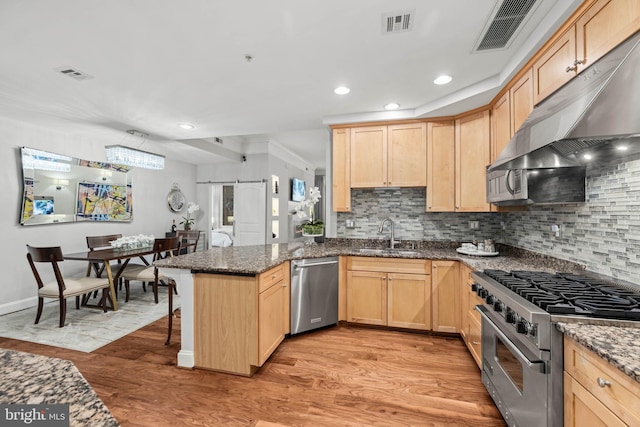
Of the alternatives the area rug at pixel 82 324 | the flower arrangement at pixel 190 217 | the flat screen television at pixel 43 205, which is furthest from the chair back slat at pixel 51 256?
the flower arrangement at pixel 190 217

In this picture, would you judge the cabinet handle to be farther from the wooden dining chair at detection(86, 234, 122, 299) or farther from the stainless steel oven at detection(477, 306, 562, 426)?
the wooden dining chair at detection(86, 234, 122, 299)

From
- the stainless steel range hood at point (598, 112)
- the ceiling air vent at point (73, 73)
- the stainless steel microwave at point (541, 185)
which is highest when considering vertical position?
the ceiling air vent at point (73, 73)

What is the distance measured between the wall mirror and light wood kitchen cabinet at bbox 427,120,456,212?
507cm

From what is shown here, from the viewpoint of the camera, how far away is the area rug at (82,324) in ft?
9.66

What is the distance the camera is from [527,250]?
2.74 m

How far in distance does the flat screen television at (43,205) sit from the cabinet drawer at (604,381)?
5.66m

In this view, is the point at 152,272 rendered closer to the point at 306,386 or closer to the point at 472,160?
the point at 306,386

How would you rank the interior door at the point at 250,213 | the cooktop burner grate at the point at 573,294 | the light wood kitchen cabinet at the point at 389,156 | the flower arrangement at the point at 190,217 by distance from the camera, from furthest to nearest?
the flower arrangement at the point at 190,217, the interior door at the point at 250,213, the light wood kitchen cabinet at the point at 389,156, the cooktop burner grate at the point at 573,294

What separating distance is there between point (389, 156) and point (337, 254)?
52.5 inches

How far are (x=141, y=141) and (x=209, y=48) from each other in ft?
11.4

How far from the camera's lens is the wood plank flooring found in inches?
74.0

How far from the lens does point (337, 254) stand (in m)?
3.25

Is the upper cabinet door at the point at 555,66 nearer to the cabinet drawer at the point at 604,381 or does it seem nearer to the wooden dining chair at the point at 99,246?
the cabinet drawer at the point at 604,381

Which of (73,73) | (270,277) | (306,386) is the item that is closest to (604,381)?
(306,386)
